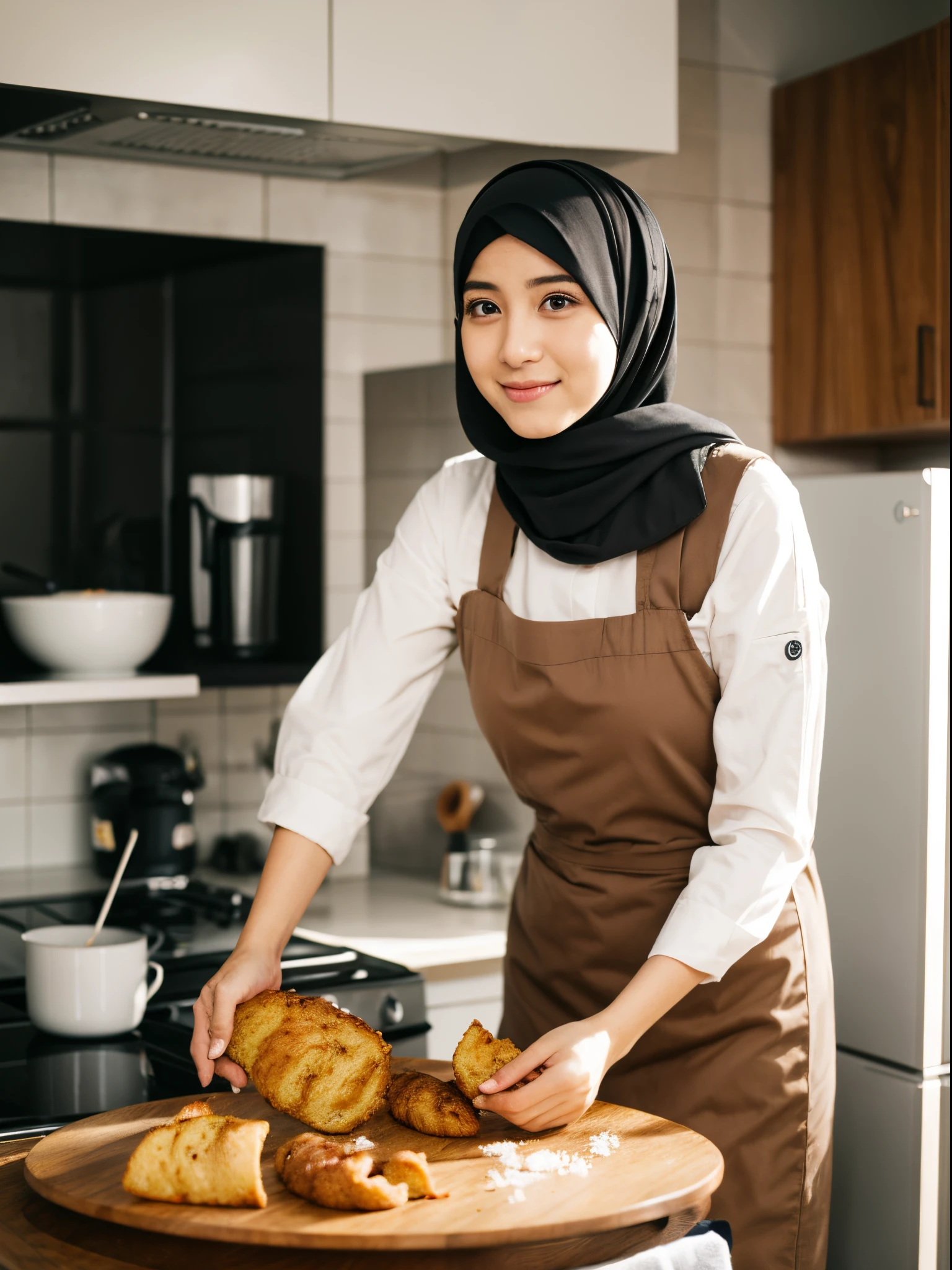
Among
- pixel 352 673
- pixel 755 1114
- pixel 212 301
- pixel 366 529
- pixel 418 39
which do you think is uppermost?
pixel 418 39

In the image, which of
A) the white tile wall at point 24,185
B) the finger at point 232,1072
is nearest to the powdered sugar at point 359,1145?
the finger at point 232,1072

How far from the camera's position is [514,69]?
1898 millimetres

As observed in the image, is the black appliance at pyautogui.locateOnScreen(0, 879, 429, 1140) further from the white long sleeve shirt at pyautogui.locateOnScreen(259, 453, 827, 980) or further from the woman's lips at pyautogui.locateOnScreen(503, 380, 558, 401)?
the woman's lips at pyautogui.locateOnScreen(503, 380, 558, 401)

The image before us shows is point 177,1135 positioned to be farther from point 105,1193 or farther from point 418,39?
point 418,39

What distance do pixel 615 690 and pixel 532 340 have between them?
0.31m

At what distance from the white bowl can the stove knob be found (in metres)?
0.63

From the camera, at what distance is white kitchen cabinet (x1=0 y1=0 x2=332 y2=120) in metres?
1.64

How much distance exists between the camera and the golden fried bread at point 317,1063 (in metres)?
1.05

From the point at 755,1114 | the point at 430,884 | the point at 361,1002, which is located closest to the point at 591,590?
the point at 755,1114

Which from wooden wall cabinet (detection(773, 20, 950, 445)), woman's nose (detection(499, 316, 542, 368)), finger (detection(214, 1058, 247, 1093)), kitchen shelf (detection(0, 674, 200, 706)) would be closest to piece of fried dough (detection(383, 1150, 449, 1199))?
finger (detection(214, 1058, 247, 1093))

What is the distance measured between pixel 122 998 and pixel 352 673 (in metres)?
0.42

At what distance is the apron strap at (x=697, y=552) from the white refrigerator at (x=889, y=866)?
59 centimetres

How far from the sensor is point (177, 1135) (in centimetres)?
→ 94

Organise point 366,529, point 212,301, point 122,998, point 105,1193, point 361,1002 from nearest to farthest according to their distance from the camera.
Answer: point 105,1193
point 122,998
point 361,1002
point 212,301
point 366,529
